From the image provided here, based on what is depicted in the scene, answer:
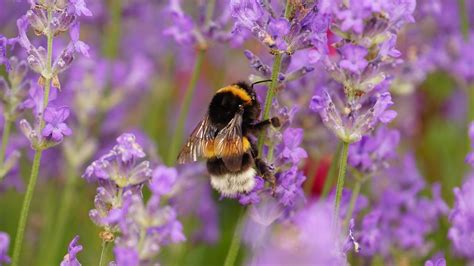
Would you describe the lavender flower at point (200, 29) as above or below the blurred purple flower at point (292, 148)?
above

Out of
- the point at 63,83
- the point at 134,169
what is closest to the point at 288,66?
the point at 134,169

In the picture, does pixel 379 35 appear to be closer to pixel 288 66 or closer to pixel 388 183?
pixel 288 66

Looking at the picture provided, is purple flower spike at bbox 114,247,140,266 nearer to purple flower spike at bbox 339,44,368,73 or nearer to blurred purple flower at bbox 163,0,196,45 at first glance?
purple flower spike at bbox 339,44,368,73

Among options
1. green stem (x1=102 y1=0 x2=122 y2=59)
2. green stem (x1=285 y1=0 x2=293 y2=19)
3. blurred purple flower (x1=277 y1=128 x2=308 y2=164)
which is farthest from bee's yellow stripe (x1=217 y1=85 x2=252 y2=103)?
green stem (x1=102 y1=0 x2=122 y2=59)

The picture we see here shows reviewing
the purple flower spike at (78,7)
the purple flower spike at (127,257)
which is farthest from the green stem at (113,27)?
the purple flower spike at (127,257)

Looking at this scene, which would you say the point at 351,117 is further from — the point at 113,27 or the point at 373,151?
the point at 113,27

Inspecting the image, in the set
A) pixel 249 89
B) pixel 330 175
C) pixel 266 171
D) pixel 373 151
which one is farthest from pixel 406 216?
pixel 266 171

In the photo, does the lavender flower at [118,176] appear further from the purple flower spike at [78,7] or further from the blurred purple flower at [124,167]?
the purple flower spike at [78,7]
